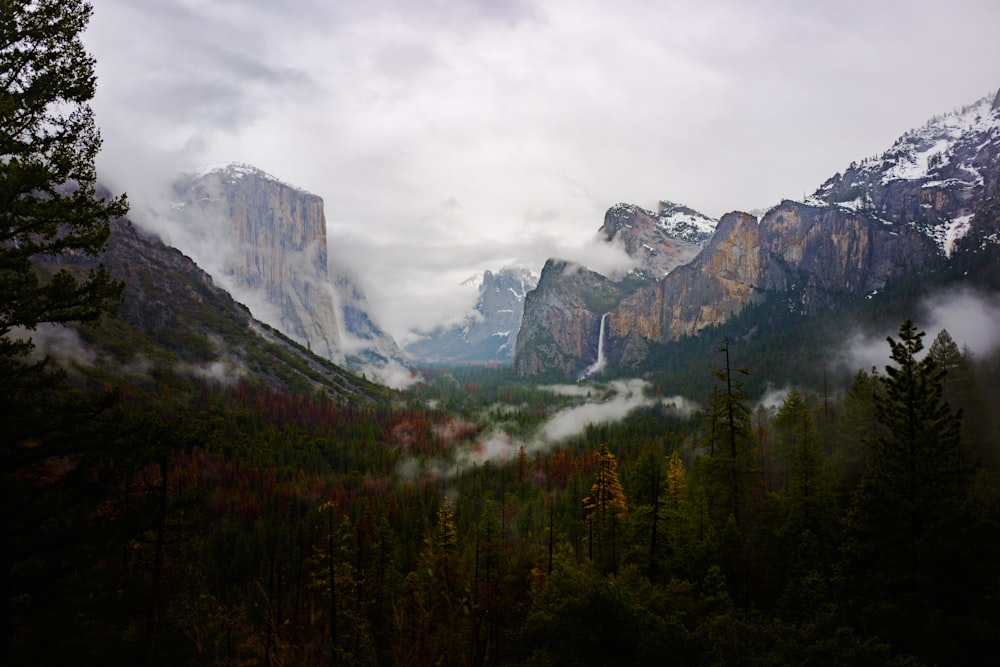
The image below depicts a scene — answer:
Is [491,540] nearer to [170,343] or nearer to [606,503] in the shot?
[606,503]

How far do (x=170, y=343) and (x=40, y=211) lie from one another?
178 meters

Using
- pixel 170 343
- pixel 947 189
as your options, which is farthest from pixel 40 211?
pixel 947 189

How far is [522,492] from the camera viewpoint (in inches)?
3241

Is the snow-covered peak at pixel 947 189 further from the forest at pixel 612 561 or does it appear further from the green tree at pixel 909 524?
the green tree at pixel 909 524

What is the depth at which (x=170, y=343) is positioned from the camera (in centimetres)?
16250

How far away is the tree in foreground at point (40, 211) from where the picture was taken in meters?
9.45

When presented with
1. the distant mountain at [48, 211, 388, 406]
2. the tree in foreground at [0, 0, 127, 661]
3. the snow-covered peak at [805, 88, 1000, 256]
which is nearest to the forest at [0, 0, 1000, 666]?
the tree in foreground at [0, 0, 127, 661]

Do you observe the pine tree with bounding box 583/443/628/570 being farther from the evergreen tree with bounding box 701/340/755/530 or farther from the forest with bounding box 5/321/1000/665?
the evergreen tree with bounding box 701/340/755/530

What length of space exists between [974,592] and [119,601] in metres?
23.4

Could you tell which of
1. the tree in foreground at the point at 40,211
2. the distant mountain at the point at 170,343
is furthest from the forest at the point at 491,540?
the distant mountain at the point at 170,343

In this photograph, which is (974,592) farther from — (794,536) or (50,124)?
(50,124)

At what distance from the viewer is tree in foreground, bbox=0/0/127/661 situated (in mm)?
9445

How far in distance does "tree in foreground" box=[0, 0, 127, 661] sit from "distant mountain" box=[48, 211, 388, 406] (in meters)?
134

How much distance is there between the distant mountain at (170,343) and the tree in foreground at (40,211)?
440ft
